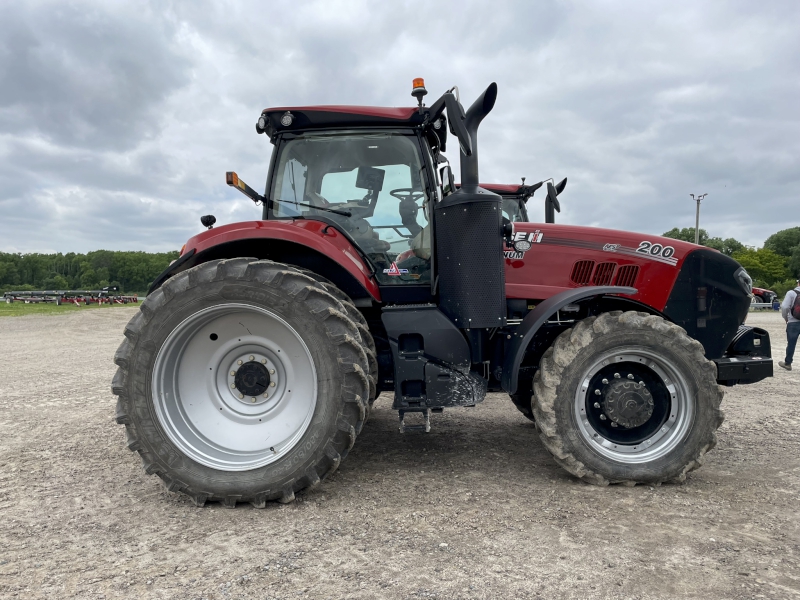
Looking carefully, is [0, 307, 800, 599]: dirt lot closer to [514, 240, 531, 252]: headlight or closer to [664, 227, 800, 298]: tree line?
[514, 240, 531, 252]: headlight

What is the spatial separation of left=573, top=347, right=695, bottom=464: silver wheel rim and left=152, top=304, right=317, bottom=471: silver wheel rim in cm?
168

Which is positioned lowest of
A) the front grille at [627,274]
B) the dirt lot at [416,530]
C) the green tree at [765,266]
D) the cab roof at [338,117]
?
the dirt lot at [416,530]

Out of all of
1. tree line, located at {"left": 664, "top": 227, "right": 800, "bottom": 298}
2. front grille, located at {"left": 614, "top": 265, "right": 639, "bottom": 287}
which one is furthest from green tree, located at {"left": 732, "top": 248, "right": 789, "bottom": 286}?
front grille, located at {"left": 614, "top": 265, "right": 639, "bottom": 287}

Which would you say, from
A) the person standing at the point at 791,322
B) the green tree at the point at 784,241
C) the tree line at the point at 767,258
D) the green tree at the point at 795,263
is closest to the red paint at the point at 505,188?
the person standing at the point at 791,322

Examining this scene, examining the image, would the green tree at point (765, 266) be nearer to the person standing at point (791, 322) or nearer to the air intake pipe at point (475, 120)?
the person standing at point (791, 322)

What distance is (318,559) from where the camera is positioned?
2.32 metres

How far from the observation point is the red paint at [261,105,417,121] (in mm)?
3588

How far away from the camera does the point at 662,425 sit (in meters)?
3.35

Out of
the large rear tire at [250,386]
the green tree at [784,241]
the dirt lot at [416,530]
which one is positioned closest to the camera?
the dirt lot at [416,530]

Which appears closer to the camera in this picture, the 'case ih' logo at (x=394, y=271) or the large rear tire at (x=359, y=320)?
the large rear tire at (x=359, y=320)

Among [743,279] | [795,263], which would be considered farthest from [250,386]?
[795,263]

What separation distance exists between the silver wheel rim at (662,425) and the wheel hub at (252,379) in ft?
6.26

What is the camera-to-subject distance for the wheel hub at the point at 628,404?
10.8 ft

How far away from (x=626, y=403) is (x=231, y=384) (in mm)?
2454
